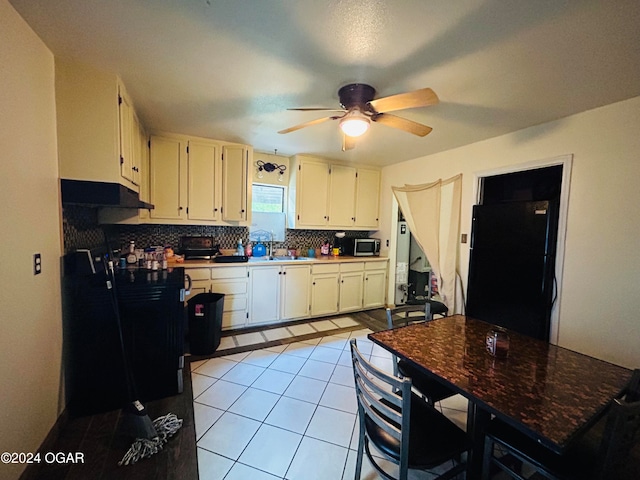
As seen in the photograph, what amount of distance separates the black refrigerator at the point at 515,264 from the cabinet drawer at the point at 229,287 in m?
2.66

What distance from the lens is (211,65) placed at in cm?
168

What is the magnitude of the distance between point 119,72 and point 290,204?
7.99 ft

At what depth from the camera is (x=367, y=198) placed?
4363 mm

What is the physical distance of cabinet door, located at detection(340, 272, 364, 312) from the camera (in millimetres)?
3941

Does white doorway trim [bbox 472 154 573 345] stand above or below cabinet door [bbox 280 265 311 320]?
above

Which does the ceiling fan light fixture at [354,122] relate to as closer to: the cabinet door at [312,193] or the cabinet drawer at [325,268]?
the cabinet door at [312,193]

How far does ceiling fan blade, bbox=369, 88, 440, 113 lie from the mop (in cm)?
218

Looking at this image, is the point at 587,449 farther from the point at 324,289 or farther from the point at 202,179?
the point at 202,179

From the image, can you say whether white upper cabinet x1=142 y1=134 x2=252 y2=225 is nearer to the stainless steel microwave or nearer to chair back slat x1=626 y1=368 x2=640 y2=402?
the stainless steel microwave

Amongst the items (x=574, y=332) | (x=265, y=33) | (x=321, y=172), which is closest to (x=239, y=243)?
(x=321, y=172)

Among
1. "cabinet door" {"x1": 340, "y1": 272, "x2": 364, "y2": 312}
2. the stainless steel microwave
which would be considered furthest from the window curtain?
"cabinet door" {"x1": 340, "y1": 272, "x2": 364, "y2": 312}

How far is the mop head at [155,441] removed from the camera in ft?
4.97

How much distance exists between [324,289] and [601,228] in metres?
2.86

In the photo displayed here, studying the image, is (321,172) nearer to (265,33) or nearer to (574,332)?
(265,33)
